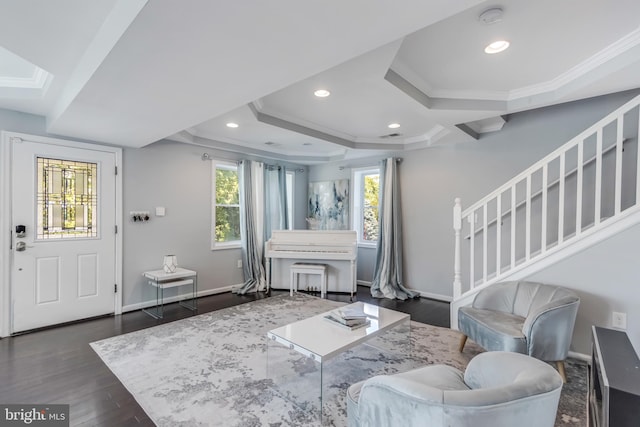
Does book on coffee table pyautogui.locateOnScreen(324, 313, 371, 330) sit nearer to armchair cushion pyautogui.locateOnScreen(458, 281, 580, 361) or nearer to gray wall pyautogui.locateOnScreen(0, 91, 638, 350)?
armchair cushion pyautogui.locateOnScreen(458, 281, 580, 361)

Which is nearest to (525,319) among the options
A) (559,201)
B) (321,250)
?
(559,201)

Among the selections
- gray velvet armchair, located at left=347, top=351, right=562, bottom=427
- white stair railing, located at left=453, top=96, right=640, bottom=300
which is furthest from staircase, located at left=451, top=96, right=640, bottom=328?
gray velvet armchair, located at left=347, top=351, right=562, bottom=427

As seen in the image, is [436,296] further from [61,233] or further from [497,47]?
[61,233]

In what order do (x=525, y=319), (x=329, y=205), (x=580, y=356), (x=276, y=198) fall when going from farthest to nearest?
(x=329, y=205), (x=276, y=198), (x=580, y=356), (x=525, y=319)

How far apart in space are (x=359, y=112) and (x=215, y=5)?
2.39 meters

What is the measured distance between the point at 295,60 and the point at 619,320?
3177mm

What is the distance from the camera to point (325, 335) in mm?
2258

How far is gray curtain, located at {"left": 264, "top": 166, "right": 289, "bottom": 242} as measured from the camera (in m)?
5.57

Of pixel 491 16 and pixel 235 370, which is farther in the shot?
pixel 235 370

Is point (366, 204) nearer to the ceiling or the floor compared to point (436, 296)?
nearer to the ceiling

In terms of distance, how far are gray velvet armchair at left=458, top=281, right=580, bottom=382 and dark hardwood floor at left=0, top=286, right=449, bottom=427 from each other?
0.90m

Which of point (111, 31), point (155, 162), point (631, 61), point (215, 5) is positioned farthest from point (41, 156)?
point (631, 61)

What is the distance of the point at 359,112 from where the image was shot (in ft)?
11.6

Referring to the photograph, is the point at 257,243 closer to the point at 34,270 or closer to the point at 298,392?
the point at 34,270
